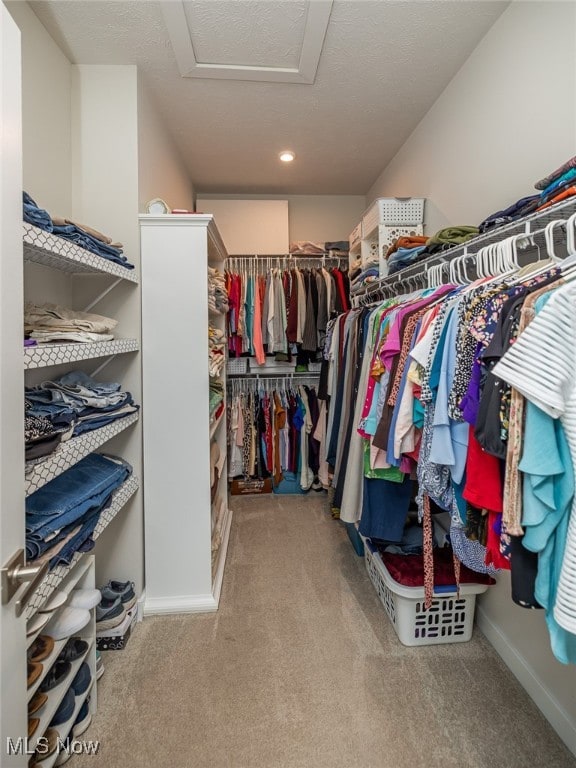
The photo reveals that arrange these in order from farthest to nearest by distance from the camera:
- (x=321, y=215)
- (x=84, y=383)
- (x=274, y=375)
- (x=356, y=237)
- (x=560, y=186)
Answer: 1. (x=321, y=215)
2. (x=274, y=375)
3. (x=356, y=237)
4. (x=84, y=383)
5. (x=560, y=186)

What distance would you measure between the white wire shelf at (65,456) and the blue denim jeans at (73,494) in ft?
0.41

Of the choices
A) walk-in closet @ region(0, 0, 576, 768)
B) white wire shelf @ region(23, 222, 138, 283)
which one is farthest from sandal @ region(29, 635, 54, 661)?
white wire shelf @ region(23, 222, 138, 283)

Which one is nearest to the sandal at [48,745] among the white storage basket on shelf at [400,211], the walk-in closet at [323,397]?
the walk-in closet at [323,397]

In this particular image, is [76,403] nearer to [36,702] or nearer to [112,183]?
[36,702]

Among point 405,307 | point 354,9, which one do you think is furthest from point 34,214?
point 354,9

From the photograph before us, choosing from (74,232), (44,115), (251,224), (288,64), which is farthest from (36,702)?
(251,224)

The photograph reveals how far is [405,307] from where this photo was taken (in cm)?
140

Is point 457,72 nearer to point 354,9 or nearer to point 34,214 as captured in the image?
point 354,9

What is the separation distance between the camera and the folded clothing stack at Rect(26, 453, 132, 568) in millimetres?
1081

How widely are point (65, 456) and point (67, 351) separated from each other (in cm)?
33

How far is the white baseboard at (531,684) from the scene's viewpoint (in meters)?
1.24

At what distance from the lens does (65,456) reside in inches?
46.1

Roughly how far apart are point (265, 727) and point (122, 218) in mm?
2177

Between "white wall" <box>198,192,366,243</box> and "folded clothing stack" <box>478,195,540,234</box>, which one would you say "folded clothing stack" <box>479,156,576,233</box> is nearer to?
"folded clothing stack" <box>478,195,540,234</box>
